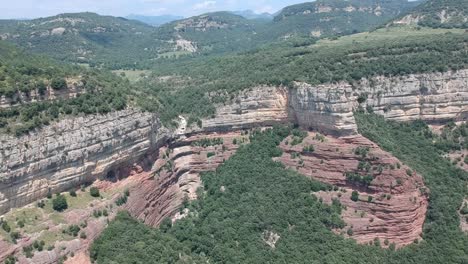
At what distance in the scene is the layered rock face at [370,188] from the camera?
65312mm

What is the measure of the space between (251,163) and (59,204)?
29.5m

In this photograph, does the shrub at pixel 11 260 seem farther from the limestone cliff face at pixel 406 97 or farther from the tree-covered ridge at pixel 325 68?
the limestone cliff face at pixel 406 97

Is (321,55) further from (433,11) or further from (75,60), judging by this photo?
(75,60)

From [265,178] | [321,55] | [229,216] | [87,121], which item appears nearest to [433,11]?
[321,55]

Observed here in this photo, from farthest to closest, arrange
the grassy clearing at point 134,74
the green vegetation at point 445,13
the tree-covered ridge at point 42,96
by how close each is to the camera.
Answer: the grassy clearing at point 134,74, the green vegetation at point 445,13, the tree-covered ridge at point 42,96

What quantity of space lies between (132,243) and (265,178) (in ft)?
77.7

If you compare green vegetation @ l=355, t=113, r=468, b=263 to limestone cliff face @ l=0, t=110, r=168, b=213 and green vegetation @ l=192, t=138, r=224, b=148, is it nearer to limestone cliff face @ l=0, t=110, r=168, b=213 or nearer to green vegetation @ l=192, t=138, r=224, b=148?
green vegetation @ l=192, t=138, r=224, b=148

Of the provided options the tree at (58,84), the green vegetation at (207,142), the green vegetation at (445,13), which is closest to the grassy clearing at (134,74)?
the green vegetation at (207,142)

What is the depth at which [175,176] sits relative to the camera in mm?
78375

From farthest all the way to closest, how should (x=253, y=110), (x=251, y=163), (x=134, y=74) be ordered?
(x=134, y=74) < (x=253, y=110) < (x=251, y=163)

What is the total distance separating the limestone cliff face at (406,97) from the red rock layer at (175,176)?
11.5 metres

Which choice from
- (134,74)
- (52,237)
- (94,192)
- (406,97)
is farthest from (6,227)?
(134,74)

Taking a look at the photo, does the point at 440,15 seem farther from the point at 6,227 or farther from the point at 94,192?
the point at 6,227

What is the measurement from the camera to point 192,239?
66312 millimetres
